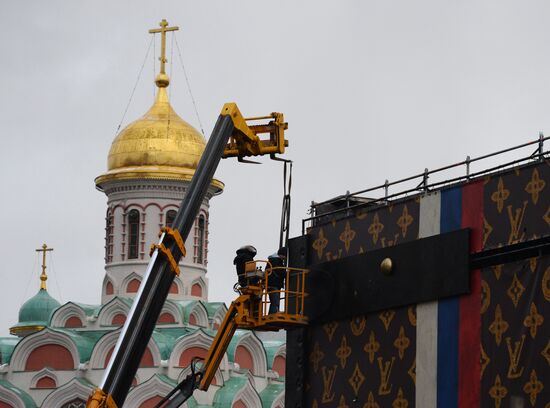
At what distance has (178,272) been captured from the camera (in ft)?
55.9

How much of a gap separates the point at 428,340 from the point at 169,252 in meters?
2.64

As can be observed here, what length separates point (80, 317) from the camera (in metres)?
45.1

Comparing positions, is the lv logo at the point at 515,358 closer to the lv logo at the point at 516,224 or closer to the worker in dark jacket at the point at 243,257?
the lv logo at the point at 516,224

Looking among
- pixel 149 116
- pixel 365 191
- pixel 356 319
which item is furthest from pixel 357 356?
pixel 149 116

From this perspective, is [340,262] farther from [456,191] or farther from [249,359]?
[249,359]

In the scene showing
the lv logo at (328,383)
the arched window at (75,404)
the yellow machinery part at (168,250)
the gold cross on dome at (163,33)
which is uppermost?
the gold cross on dome at (163,33)

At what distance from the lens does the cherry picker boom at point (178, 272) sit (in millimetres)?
16125

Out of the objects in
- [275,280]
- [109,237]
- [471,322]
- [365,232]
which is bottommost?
[471,322]

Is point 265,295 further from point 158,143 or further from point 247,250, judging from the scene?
point 158,143

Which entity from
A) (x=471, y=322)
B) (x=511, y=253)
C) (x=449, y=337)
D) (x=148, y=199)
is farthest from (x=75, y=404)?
(x=511, y=253)

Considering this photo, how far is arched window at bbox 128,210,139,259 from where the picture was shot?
149 feet

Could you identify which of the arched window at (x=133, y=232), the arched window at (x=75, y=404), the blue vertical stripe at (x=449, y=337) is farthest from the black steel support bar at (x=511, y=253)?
the arched window at (x=133, y=232)

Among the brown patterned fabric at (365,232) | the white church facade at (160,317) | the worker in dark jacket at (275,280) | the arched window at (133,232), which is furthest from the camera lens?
the arched window at (133,232)

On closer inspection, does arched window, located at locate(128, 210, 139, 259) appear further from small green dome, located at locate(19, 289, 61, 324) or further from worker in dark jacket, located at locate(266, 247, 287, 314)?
worker in dark jacket, located at locate(266, 247, 287, 314)
